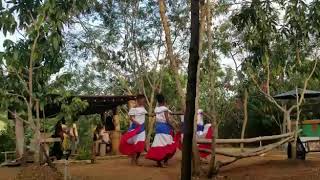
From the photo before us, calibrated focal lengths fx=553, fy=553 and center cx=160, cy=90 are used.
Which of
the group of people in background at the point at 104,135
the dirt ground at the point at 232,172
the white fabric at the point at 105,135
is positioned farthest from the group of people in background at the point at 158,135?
the white fabric at the point at 105,135

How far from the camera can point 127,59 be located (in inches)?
856

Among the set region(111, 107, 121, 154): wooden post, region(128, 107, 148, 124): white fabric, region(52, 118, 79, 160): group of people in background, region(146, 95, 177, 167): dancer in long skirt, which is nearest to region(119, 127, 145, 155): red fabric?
region(128, 107, 148, 124): white fabric

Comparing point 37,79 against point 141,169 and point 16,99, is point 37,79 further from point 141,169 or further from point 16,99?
point 141,169

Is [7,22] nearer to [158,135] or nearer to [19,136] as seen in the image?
[158,135]

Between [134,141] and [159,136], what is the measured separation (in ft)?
3.35

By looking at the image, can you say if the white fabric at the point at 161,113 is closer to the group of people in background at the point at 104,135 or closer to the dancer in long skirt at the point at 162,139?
the dancer in long skirt at the point at 162,139

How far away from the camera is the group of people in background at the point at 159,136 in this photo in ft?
38.2

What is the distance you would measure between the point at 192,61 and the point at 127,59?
1828 centimetres

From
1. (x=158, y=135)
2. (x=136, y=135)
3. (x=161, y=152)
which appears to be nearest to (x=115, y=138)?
(x=136, y=135)

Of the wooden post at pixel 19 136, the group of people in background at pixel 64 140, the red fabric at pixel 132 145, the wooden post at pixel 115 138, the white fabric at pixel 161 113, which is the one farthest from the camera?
the wooden post at pixel 115 138

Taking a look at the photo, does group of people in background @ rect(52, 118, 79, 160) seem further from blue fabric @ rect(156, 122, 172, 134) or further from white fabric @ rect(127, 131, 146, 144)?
blue fabric @ rect(156, 122, 172, 134)

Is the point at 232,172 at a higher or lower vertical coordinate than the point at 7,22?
lower

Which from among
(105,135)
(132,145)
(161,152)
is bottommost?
(161,152)

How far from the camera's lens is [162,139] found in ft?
38.3
